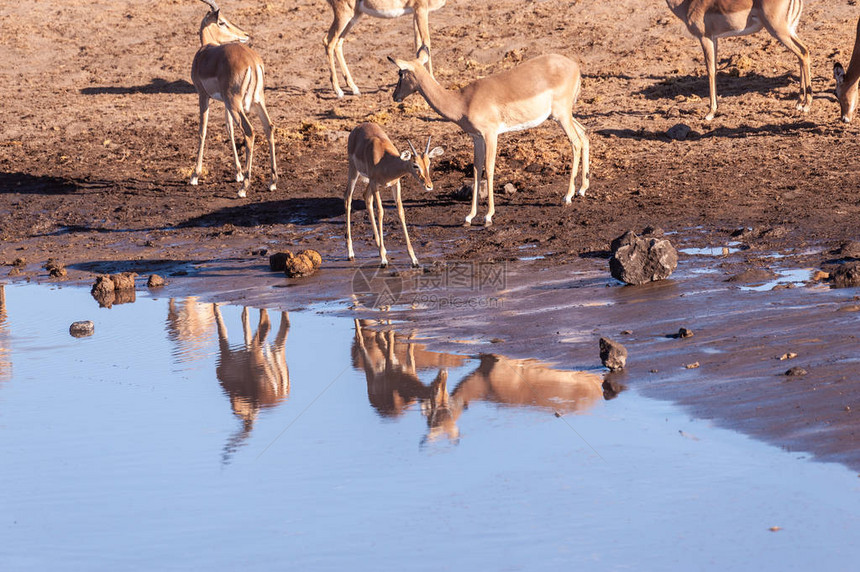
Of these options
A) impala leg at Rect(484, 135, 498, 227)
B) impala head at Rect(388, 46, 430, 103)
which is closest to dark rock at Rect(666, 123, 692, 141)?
impala leg at Rect(484, 135, 498, 227)

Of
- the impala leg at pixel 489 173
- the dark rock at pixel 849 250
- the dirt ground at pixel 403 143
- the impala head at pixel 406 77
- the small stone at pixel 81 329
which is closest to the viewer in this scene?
the small stone at pixel 81 329

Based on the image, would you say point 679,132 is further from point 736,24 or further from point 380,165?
point 380,165

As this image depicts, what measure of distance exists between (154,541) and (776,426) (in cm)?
319

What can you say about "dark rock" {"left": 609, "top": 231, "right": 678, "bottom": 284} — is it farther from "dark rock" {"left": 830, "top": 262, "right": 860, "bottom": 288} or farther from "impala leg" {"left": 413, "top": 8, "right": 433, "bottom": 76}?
"impala leg" {"left": 413, "top": 8, "right": 433, "bottom": 76}

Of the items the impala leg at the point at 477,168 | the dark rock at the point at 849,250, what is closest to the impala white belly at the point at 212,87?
the impala leg at the point at 477,168

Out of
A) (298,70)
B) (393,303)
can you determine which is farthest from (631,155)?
(298,70)

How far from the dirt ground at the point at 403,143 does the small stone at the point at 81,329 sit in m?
1.51

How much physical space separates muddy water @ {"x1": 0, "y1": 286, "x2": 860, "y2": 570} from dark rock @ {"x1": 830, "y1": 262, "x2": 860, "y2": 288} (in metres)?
2.47

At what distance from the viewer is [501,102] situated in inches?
471

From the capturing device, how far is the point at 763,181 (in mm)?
12516

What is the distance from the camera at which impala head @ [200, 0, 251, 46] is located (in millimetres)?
16750

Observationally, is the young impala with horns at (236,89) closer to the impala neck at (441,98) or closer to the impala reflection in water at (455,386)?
the impala neck at (441,98)
